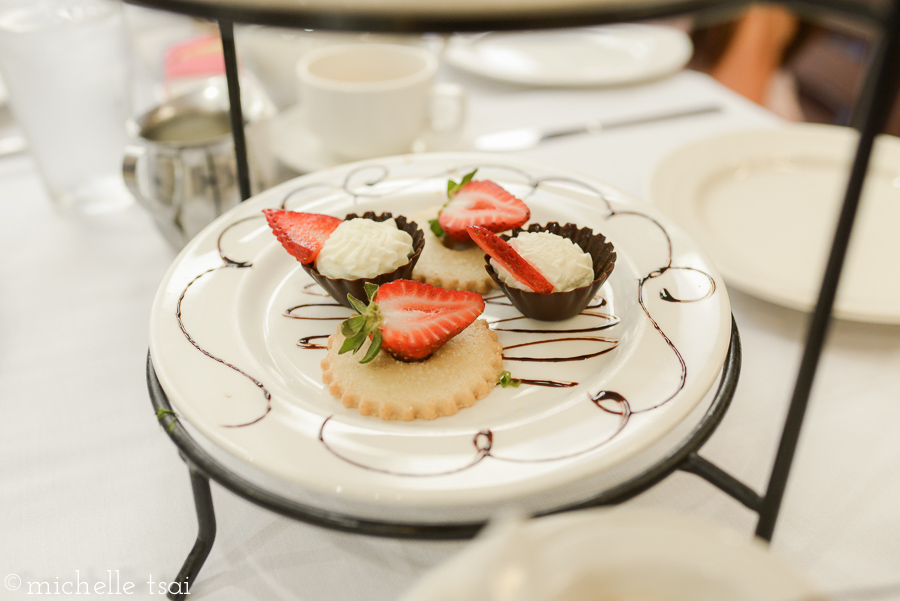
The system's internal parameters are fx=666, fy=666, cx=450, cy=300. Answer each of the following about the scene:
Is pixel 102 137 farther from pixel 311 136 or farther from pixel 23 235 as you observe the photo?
pixel 311 136

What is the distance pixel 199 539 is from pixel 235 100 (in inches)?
14.8

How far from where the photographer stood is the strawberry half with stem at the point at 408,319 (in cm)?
50

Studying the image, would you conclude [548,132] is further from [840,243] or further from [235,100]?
[840,243]

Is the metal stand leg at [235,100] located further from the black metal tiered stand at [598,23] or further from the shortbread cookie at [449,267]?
the shortbread cookie at [449,267]

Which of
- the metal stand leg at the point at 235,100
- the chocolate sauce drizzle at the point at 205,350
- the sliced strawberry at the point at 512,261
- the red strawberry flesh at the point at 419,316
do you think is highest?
the metal stand leg at the point at 235,100

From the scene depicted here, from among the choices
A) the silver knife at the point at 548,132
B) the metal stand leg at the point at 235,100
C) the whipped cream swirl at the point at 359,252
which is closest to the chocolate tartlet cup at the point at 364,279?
the whipped cream swirl at the point at 359,252

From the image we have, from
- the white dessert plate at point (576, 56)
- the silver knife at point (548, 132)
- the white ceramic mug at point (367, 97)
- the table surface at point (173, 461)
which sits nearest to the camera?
the table surface at point (173, 461)

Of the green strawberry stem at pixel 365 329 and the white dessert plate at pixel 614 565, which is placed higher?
the white dessert plate at pixel 614 565

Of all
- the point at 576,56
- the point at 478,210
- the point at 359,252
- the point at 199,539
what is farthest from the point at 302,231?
the point at 576,56

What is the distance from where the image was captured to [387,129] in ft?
3.17

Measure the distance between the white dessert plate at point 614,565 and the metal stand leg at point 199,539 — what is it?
26 cm

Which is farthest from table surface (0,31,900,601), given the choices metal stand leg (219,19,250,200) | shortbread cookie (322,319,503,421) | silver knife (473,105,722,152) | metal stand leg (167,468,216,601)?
silver knife (473,105,722,152)

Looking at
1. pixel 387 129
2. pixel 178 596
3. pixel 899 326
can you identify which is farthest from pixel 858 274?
pixel 178 596

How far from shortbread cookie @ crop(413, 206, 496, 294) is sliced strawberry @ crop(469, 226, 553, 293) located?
0.26 ft
